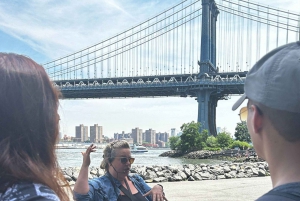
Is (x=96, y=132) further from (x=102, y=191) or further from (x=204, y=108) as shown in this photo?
(x=102, y=191)

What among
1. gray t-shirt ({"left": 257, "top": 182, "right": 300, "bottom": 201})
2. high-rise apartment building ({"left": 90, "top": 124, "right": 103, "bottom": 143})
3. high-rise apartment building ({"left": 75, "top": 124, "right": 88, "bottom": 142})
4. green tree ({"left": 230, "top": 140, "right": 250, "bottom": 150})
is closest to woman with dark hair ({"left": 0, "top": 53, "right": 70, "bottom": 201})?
gray t-shirt ({"left": 257, "top": 182, "right": 300, "bottom": 201})

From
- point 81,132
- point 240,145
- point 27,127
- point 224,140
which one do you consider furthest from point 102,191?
point 81,132

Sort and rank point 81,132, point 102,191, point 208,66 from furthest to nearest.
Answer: point 81,132 → point 208,66 → point 102,191

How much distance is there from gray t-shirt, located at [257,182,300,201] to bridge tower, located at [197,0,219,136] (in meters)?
41.5

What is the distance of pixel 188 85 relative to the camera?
4250cm

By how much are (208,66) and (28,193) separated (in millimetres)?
44974

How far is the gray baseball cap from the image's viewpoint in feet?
3.55

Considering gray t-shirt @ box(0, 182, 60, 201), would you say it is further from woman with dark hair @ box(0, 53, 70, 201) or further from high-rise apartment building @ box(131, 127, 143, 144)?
high-rise apartment building @ box(131, 127, 143, 144)

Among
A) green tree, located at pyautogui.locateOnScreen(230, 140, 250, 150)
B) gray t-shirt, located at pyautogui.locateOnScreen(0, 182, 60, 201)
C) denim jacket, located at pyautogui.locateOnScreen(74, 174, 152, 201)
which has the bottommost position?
green tree, located at pyautogui.locateOnScreen(230, 140, 250, 150)

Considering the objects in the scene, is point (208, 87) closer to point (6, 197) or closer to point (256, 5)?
point (256, 5)

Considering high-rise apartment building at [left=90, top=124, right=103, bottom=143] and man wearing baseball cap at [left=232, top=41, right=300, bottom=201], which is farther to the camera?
high-rise apartment building at [left=90, top=124, right=103, bottom=143]

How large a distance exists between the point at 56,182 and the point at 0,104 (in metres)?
0.24

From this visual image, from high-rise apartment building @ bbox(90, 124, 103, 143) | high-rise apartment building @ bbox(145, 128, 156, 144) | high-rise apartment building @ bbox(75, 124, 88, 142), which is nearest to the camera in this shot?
high-rise apartment building @ bbox(90, 124, 103, 143)

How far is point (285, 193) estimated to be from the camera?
1.01 m
